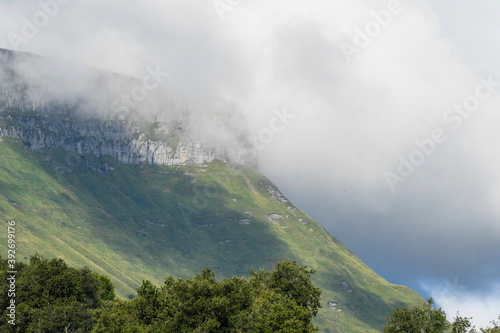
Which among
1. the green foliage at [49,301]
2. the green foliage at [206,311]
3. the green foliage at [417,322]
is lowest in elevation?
the green foliage at [49,301]

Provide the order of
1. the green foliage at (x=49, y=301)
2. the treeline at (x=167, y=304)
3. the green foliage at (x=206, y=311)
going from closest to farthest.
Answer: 1. the green foliage at (x=206, y=311)
2. the treeline at (x=167, y=304)
3. the green foliage at (x=49, y=301)

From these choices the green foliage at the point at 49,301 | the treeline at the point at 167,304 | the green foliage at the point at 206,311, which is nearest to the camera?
the green foliage at the point at 206,311

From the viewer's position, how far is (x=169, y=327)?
8844 centimetres

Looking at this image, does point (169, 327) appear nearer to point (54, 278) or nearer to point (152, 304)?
point (152, 304)

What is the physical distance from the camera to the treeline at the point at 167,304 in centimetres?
8912

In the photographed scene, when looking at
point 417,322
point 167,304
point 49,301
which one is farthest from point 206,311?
point 49,301

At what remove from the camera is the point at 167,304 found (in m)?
98.0

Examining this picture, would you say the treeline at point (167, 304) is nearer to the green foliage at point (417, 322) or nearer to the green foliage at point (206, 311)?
the green foliage at point (206, 311)

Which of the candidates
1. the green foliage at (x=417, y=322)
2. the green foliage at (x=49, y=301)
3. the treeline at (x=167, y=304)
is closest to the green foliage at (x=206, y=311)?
the treeline at (x=167, y=304)

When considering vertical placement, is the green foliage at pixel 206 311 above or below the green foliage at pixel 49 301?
above

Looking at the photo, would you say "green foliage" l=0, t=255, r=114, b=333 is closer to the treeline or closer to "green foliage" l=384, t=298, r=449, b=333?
the treeline

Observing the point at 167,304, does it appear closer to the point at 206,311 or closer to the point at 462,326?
the point at 206,311

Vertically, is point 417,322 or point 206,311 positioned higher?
point 417,322

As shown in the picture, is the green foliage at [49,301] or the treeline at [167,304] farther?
the green foliage at [49,301]
